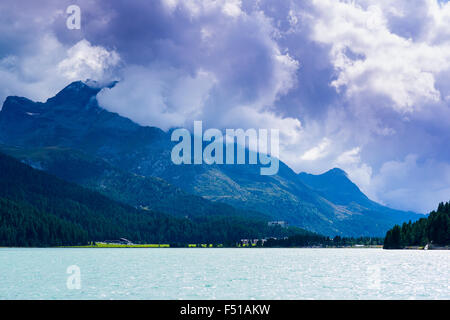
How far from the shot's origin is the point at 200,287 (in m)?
102

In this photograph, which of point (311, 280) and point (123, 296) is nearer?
point (123, 296)

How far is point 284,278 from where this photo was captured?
399 feet

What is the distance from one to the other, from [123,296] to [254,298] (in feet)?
64.1
